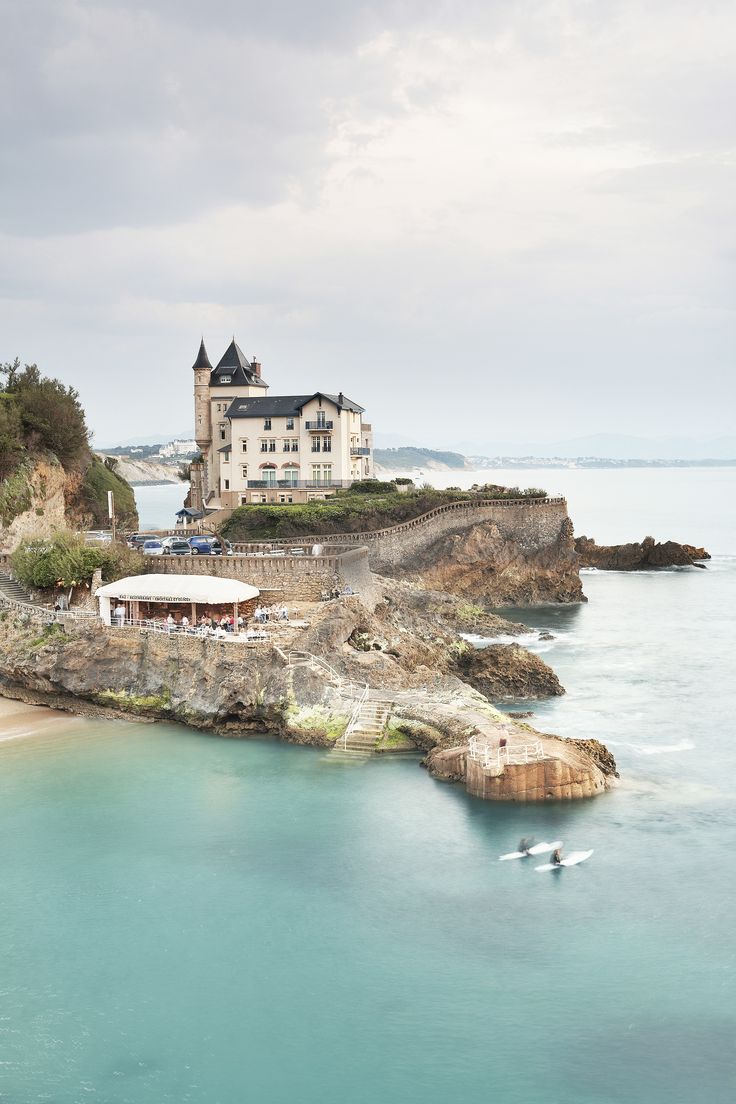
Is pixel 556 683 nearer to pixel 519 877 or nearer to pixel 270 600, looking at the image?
pixel 270 600

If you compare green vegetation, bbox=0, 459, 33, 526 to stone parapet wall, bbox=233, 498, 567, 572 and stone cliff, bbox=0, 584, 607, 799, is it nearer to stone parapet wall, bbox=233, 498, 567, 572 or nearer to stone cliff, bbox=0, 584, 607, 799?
stone cliff, bbox=0, 584, 607, 799

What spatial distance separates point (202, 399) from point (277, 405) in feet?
20.4

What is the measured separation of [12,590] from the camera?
43.3 m

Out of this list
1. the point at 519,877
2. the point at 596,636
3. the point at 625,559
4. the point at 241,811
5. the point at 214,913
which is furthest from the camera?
the point at 625,559

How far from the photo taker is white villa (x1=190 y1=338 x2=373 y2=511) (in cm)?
7231

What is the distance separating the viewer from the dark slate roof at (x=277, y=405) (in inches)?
2842

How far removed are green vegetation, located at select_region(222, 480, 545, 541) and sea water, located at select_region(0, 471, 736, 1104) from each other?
31.7m

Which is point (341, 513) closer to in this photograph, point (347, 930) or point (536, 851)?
point (536, 851)

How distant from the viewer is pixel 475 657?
1666 inches

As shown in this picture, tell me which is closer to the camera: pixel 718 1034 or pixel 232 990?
pixel 718 1034

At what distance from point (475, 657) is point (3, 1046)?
2665cm

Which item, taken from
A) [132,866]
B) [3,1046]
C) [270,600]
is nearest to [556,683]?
[270,600]

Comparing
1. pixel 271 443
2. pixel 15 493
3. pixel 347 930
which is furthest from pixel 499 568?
pixel 347 930

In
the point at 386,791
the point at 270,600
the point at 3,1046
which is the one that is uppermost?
the point at 270,600
